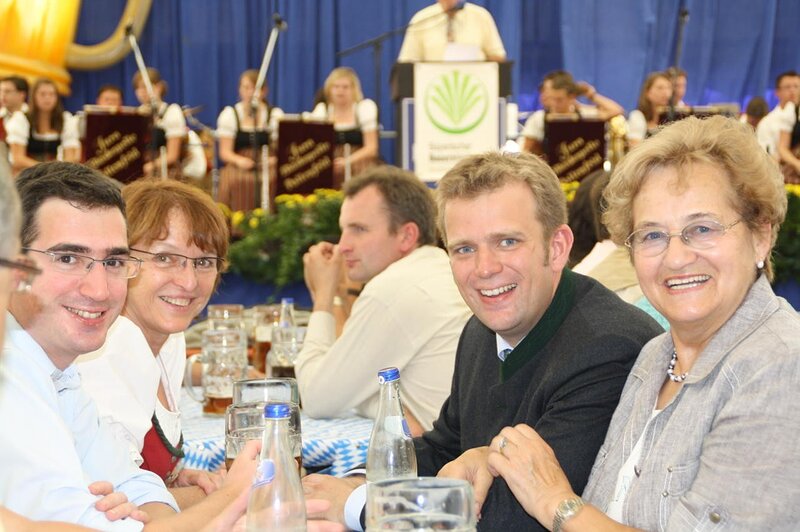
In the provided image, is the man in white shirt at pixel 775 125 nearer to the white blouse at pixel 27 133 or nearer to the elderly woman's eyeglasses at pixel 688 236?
the white blouse at pixel 27 133

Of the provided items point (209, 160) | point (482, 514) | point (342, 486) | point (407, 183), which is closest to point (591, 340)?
point (482, 514)

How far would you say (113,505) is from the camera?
4.99ft

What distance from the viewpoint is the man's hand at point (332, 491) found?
175 centimetres

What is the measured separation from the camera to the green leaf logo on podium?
6809 mm

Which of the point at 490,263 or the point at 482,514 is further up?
the point at 490,263

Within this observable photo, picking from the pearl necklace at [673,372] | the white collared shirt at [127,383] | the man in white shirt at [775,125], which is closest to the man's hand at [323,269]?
the white collared shirt at [127,383]

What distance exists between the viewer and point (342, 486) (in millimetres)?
1793

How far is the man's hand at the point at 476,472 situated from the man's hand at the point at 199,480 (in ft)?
1.65

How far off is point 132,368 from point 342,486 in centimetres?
60

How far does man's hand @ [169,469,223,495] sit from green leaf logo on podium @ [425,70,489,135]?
15.9 feet

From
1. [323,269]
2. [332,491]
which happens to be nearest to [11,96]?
[323,269]

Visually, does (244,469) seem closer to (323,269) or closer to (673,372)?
(673,372)

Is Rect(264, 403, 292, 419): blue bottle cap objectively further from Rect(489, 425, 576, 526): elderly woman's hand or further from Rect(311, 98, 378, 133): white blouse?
Rect(311, 98, 378, 133): white blouse

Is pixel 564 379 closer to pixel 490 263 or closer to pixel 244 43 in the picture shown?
pixel 490 263
